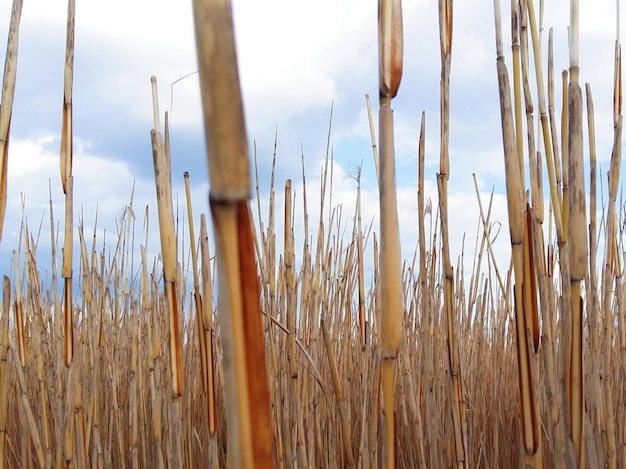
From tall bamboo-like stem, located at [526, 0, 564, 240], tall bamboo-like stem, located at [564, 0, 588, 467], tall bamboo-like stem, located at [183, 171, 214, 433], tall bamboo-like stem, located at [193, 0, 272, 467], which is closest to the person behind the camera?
tall bamboo-like stem, located at [193, 0, 272, 467]

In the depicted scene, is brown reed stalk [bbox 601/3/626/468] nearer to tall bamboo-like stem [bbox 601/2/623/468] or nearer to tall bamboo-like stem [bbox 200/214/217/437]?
tall bamboo-like stem [bbox 601/2/623/468]

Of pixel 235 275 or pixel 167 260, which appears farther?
pixel 167 260

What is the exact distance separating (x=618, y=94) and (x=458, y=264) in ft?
3.70

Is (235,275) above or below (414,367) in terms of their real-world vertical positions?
above

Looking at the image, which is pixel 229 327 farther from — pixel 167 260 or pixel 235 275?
pixel 167 260

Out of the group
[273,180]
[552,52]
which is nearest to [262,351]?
[552,52]

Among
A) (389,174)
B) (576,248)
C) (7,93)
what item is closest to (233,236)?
(389,174)

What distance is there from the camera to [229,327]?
0.22 m

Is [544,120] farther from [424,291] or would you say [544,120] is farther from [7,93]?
[7,93]

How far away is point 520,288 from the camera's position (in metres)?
0.60

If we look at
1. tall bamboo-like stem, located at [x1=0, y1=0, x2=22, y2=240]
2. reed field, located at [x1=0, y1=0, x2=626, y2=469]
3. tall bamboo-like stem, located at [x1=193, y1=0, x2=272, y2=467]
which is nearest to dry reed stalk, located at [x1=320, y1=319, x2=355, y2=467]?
reed field, located at [x1=0, y1=0, x2=626, y2=469]

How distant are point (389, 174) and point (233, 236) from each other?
162mm

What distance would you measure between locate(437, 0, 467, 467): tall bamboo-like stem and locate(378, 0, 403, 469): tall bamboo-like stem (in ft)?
1.16

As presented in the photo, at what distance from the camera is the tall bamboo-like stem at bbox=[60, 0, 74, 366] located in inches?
31.7
